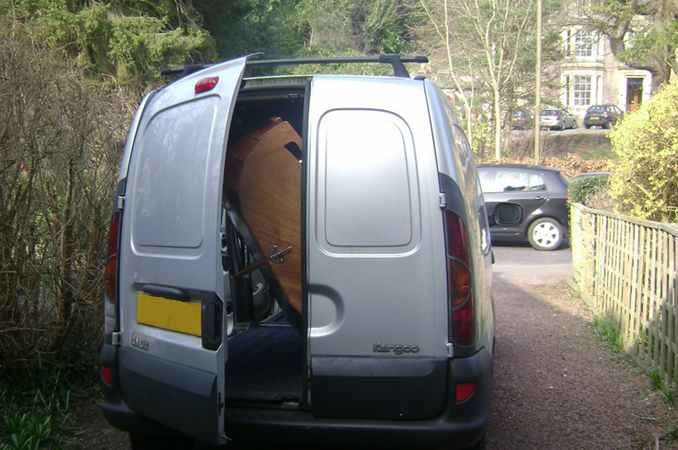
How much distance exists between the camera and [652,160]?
7.59 metres

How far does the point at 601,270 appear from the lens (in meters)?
8.05

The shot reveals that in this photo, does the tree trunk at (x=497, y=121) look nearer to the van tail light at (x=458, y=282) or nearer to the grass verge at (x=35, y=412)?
the grass verge at (x=35, y=412)

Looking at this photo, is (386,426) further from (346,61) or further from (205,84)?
(346,61)

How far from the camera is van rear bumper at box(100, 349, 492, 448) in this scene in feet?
11.2

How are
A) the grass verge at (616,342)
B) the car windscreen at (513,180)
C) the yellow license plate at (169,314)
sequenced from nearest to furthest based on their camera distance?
the yellow license plate at (169,314) < the grass verge at (616,342) < the car windscreen at (513,180)

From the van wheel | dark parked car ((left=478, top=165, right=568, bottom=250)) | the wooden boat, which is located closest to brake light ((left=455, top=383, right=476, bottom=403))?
the wooden boat

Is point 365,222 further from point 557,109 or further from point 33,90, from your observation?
point 557,109

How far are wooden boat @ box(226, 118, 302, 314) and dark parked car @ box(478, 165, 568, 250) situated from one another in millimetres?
11639

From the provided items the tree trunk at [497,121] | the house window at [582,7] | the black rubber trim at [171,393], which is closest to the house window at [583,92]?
the house window at [582,7]

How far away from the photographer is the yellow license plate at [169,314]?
3479 millimetres

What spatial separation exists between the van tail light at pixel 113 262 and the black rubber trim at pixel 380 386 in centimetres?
115

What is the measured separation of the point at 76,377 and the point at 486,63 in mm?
27550

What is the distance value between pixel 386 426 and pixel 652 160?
5.33 meters

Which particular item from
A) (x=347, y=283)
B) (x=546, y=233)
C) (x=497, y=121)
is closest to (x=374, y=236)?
(x=347, y=283)
